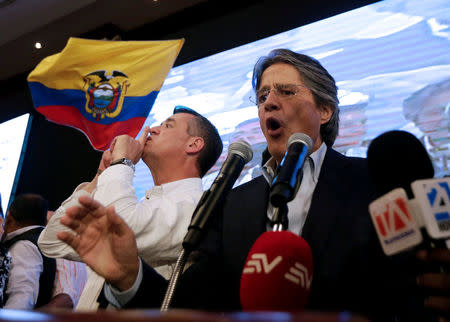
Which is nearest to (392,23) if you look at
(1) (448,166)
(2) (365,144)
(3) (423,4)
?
(3) (423,4)

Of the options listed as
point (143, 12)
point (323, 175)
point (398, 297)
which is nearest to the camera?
point (398, 297)

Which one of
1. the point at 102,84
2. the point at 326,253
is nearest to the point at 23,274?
the point at 102,84

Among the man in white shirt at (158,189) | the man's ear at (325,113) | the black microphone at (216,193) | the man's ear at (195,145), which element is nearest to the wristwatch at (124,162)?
the man in white shirt at (158,189)

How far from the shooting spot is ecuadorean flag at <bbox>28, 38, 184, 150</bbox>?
368 centimetres

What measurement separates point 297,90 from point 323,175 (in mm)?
465

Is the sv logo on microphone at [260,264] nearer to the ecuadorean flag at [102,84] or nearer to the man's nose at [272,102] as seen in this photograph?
the man's nose at [272,102]

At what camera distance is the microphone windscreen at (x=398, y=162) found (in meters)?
0.94

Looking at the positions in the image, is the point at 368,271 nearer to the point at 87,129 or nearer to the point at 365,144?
the point at 365,144

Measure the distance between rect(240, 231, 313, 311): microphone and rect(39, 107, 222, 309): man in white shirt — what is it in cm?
78

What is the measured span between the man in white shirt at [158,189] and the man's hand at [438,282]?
38.9 inches

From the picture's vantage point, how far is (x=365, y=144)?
8.55ft

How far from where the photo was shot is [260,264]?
0.86m

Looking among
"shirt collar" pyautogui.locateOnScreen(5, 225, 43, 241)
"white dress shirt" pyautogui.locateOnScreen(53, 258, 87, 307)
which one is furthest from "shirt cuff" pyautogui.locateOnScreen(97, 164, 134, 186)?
"white dress shirt" pyautogui.locateOnScreen(53, 258, 87, 307)

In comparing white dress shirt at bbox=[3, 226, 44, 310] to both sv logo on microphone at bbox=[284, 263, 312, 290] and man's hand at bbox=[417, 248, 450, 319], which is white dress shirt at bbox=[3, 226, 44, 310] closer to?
sv logo on microphone at bbox=[284, 263, 312, 290]
